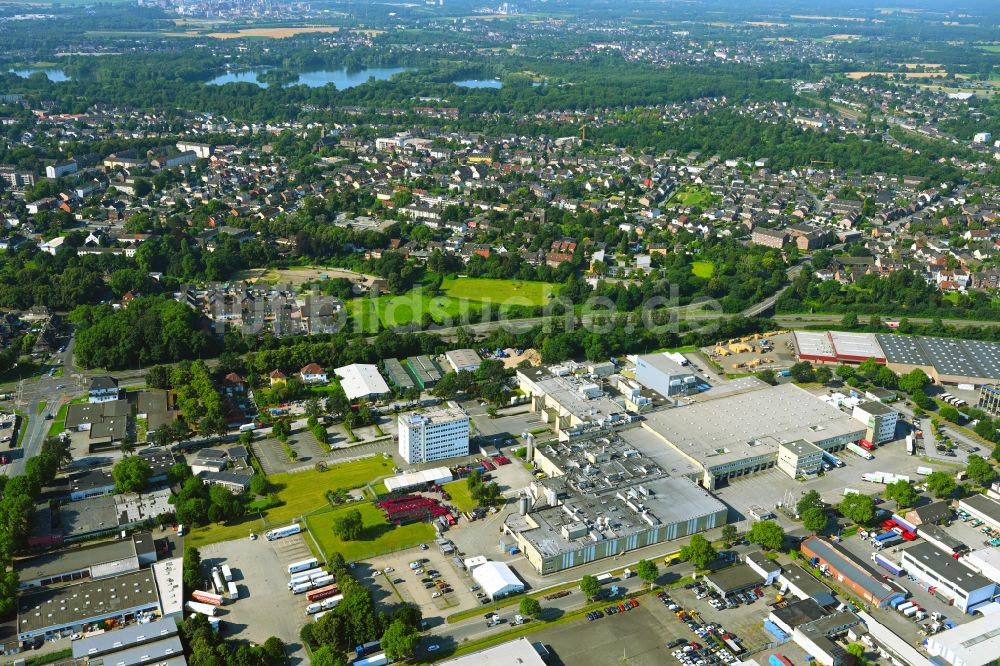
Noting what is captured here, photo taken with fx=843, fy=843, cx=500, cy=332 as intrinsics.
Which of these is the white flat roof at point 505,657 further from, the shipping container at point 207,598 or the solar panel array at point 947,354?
the solar panel array at point 947,354

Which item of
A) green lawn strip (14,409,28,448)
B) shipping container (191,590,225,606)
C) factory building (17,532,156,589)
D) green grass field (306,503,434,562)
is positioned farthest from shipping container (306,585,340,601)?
green lawn strip (14,409,28,448)

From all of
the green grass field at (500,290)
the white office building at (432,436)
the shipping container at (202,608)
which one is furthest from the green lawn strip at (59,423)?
the green grass field at (500,290)

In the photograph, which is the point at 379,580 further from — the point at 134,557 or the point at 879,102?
the point at 879,102

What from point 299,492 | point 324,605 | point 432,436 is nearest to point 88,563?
point 299,492

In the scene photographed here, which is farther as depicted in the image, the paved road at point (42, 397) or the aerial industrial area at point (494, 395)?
the paved road at point (42, 397)

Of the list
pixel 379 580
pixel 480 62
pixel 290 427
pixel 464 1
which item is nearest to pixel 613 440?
pixel 379 580

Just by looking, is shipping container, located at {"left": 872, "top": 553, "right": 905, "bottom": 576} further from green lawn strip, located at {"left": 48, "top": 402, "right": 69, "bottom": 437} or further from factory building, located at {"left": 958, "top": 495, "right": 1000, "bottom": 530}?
green lawn strip, located at {"left": 48, "top": 402, "right": 69, "bottom": 437}
